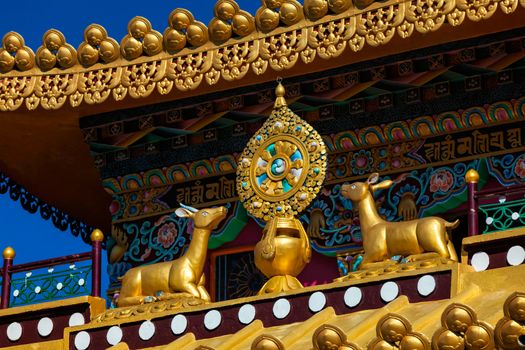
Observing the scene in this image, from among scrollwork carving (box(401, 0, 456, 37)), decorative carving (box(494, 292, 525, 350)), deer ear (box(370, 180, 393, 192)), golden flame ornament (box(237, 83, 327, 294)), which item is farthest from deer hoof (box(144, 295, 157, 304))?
decorative carving (box(494, 292, 525, 350))

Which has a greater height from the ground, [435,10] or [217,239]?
[435,10]

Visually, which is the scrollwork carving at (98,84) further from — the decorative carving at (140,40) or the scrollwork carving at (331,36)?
the scrollwork carving at (331,36)

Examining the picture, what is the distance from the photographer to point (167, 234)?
15484 mm

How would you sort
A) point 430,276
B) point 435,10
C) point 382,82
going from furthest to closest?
point 382,82, point 435,10, point 430,276

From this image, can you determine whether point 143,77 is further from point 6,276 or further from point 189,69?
point 6,276

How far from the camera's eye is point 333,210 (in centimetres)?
1474

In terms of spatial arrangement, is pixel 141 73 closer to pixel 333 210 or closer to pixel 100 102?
pixel 100 102

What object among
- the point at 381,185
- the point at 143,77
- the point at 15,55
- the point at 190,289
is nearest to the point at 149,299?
the point at 190,289

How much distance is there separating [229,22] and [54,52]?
1.49 metres

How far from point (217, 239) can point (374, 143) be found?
4.82 ft

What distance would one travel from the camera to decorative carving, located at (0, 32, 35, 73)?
15242mm

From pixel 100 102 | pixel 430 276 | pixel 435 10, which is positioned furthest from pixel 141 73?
pixel 430 276

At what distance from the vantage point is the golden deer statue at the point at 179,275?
13.7 metres

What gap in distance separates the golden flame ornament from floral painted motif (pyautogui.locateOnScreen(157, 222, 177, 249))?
1843 millimetres
